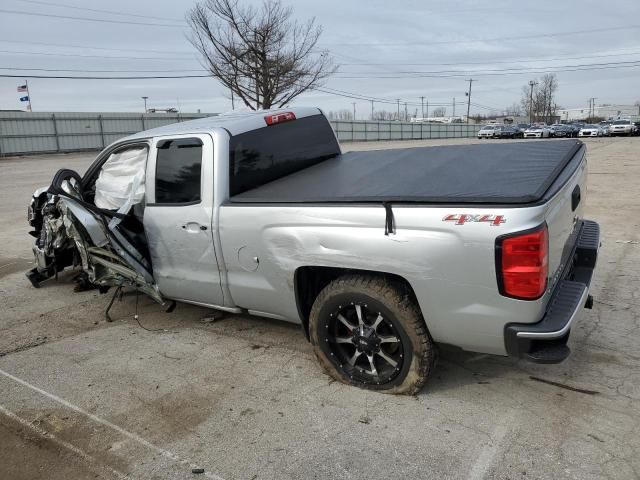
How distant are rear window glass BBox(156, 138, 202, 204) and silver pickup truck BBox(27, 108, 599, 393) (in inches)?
0.6

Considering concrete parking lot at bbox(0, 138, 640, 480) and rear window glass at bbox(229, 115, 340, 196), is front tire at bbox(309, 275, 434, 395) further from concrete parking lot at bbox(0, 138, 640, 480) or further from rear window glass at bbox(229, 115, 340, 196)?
rear window glass at bbox(229, 115, 340, 196)

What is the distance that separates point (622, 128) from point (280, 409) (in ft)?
174

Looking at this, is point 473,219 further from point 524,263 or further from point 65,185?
point 65,185

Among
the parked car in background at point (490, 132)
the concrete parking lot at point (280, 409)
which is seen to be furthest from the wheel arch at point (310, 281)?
the parked car in background at point (490, 132)

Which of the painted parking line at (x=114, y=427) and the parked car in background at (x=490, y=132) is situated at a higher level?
the painted parking line at (x=114, y=427)

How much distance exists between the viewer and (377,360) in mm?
3424

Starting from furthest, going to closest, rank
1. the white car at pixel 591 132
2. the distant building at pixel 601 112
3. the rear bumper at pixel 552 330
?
the distant building at pixel 601 112 → the white car at pixel 591 132 → the rear bumper at pixel 552 330

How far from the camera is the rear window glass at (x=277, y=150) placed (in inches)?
159

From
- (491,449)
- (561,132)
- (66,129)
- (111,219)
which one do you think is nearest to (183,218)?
(111,219)

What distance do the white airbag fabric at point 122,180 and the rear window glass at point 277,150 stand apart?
118cm

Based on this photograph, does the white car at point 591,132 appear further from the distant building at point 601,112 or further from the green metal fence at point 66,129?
the distant building at point 601,112

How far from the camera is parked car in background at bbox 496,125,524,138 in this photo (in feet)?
160

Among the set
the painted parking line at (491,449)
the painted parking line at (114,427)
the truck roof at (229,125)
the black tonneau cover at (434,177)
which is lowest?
the painted parking line at (114,427)

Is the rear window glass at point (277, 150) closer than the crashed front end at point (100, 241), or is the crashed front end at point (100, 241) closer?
the rear window glass at point (277, 150)
